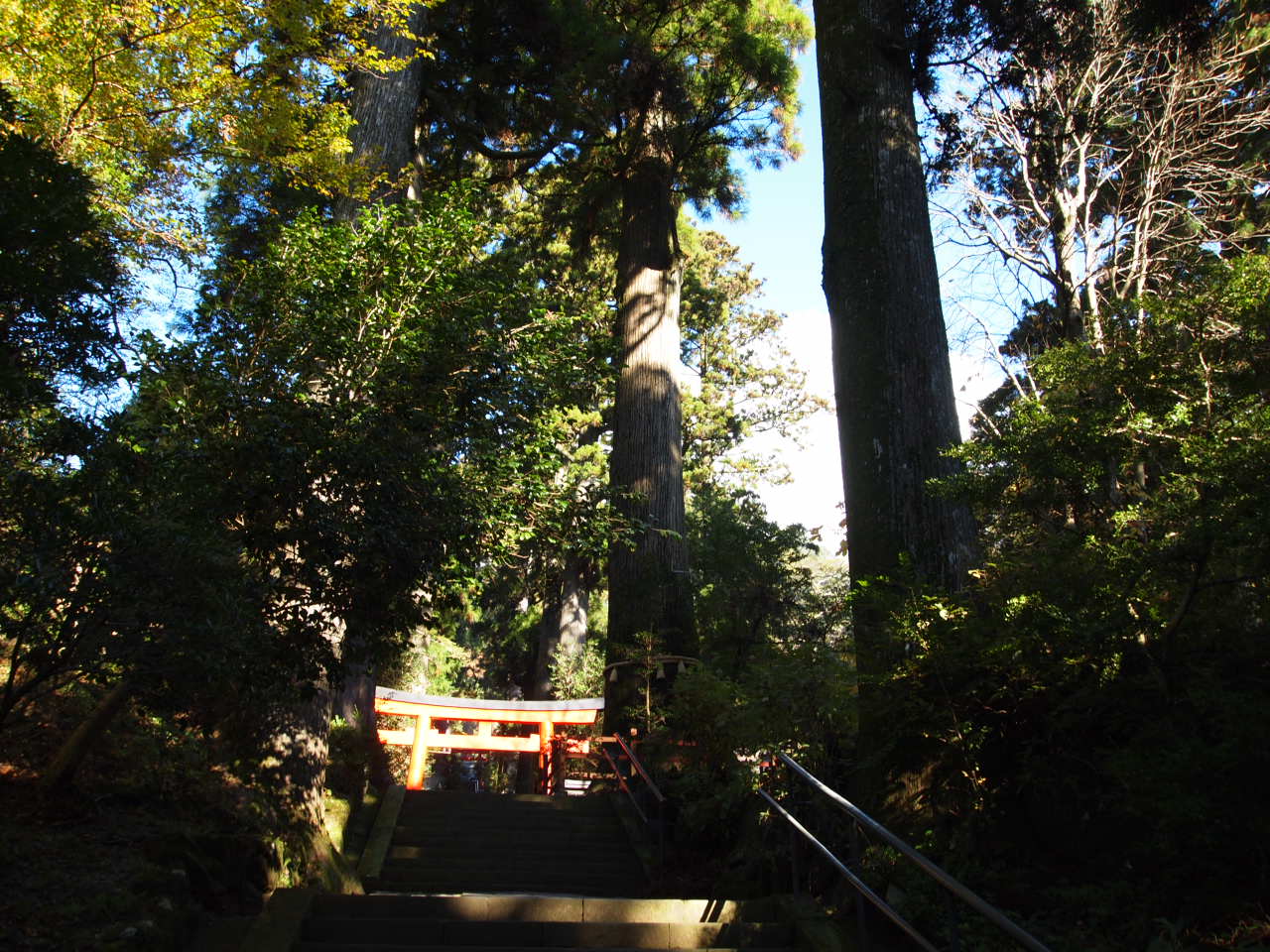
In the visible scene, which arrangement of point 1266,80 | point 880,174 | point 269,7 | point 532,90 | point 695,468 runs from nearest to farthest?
point 880,174 < point 269,7 < point 1266,80 < point 532,90 < point 695,468

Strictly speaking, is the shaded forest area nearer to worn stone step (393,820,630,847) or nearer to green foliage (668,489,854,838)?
green foliage (668,489,854,838)

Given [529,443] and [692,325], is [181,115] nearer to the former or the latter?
[529,443]

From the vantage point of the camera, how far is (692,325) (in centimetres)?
2134

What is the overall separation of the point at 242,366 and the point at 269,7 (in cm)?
384

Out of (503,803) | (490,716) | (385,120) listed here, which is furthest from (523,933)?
(490,716)

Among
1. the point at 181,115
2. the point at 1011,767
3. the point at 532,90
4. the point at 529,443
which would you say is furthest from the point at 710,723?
the point at 532,90

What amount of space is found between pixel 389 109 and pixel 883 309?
681 cm

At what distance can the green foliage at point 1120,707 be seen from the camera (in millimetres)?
3215

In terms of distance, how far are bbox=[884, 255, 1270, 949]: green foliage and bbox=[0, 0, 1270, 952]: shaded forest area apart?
0.08 feet

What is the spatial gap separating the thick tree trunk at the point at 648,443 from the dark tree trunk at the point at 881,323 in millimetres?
3040

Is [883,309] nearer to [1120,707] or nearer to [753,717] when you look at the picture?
A: [753,717]

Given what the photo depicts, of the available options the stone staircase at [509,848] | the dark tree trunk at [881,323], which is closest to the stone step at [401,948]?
the dark tree trunk at [881,323]

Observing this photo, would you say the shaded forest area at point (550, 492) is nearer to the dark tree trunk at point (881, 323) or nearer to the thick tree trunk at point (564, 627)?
the dark tree trunk at point (881, 323)

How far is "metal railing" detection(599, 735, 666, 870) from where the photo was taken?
24.4 feet
